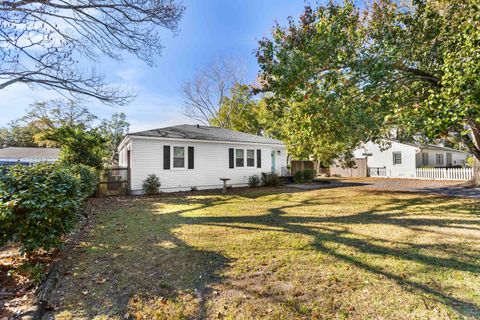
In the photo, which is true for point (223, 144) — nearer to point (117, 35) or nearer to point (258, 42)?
point (258, 42)

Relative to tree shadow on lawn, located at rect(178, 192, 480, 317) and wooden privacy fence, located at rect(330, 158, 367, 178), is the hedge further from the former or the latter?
wooden privacy fence, located at rect(330, 158, 367, 178)

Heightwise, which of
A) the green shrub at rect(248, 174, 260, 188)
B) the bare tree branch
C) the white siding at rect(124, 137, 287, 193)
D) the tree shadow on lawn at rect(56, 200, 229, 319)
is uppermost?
the bare tree branch

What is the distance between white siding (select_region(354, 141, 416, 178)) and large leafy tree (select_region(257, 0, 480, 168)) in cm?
1300

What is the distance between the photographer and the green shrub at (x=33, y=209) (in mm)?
3225

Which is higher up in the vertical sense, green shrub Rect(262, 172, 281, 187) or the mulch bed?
green shrub Rect(262, 172, 281, 187)

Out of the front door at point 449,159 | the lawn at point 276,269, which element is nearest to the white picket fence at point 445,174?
the front door at point 449,159

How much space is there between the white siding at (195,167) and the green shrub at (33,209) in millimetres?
7823

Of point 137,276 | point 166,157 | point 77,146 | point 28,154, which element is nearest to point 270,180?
point 166,157

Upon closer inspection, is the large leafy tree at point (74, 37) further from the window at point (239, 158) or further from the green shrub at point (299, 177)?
the green shrub at point (299, 177)

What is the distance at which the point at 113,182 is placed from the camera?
1159 cm

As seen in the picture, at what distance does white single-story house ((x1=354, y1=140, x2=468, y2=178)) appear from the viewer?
20984 mm

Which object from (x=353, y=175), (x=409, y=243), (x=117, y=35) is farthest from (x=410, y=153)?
(x=117, y=35)

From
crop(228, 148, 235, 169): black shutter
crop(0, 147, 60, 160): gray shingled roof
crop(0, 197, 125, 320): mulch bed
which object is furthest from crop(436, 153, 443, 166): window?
crop(0, 147, 60, 160): gray shingled roof

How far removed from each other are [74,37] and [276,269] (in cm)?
919
